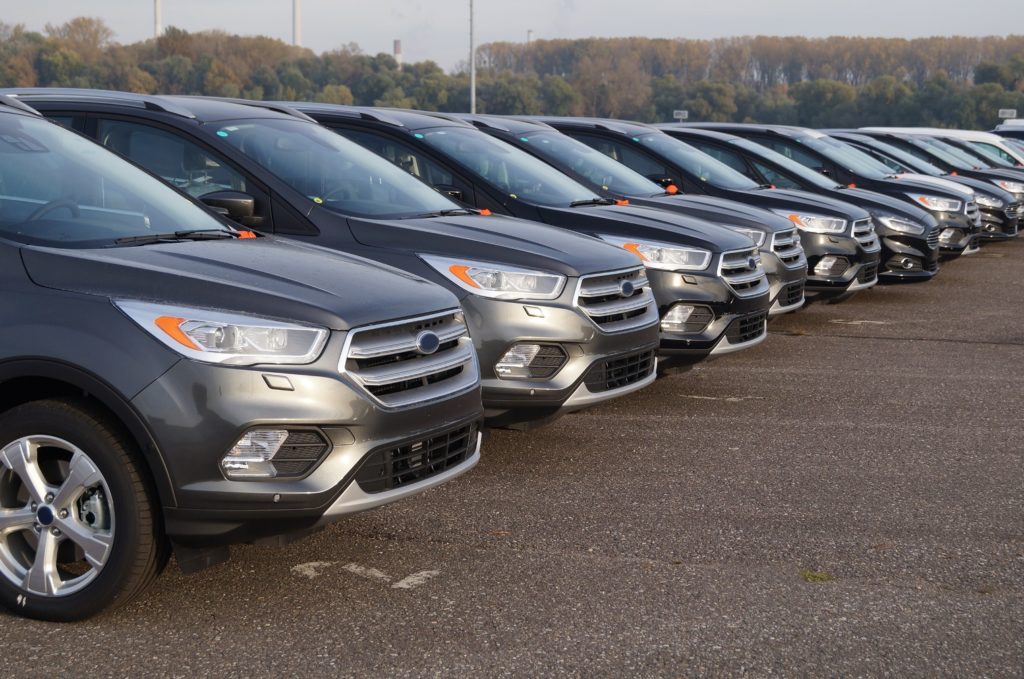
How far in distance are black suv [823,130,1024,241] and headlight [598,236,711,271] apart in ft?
33.0

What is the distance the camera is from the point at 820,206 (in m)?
11.8

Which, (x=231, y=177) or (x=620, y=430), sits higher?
(x=231, y=177)

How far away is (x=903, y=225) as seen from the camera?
43.9ft

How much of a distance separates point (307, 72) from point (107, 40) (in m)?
7.03

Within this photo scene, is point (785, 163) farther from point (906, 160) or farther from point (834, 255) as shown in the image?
point (906, 160)

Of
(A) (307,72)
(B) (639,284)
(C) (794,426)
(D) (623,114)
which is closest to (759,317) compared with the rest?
(C) (794,426)

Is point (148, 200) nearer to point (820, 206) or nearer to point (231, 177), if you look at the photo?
point (231, 177)

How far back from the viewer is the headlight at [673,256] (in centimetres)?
802

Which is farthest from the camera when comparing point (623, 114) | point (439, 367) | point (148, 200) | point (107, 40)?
point (623, 114)

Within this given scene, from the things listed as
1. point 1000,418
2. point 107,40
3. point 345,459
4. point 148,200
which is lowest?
point 1000,418

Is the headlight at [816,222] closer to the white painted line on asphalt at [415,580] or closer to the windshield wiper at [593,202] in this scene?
the windshield wiper at [593,202]

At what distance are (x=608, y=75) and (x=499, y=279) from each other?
65078mm

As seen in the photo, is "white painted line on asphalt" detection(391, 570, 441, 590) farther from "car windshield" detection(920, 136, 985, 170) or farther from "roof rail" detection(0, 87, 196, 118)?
"car windshield" detection(920, 136, 985, 170)

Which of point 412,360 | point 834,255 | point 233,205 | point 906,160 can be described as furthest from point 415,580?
point 906,160
